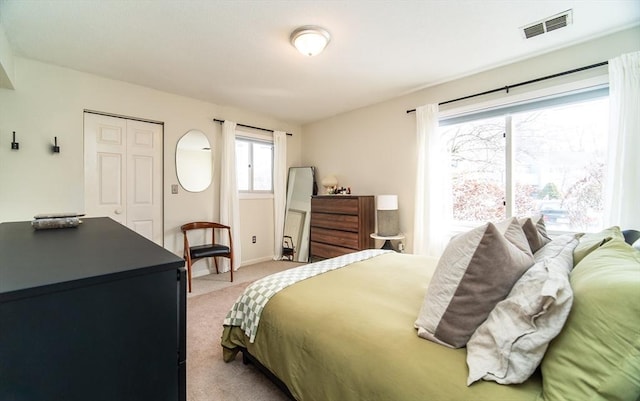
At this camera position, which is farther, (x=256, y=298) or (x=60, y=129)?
(x=60, y=129)

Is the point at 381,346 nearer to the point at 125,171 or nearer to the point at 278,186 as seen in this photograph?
the point at 125,171

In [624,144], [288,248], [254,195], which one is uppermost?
[624,144]

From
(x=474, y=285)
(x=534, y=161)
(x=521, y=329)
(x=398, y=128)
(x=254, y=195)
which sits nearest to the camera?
(x=521, y=329)

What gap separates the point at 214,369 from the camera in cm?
172

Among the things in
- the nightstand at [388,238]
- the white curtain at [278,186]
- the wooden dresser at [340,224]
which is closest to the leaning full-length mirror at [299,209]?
the white curtain at [278,186]

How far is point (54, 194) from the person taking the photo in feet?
9.08

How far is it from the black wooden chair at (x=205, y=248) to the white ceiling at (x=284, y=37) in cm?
178

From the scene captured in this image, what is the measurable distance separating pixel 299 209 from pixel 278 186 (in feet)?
1.79

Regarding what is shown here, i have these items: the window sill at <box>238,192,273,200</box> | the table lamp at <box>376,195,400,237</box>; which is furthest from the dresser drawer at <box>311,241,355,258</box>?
the window sill at <box>238,192,273,200</box>

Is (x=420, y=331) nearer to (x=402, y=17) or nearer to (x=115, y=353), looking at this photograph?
(x=115, y=353)

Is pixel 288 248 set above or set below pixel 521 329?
below

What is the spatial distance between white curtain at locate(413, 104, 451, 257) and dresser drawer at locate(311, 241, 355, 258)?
99 cm

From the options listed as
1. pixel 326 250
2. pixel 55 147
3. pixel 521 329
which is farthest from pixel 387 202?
pixel 55 147

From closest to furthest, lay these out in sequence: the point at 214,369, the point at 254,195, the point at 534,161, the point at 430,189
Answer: the point at 214,369
the point at 534,161
the point at 430,189
the point at 254,195
